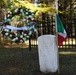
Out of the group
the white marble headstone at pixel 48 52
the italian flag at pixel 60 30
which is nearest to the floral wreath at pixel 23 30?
the white marble headstone at pixel 48 52

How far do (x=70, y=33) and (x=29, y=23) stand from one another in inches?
375

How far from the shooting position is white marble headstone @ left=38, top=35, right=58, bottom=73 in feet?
29.8

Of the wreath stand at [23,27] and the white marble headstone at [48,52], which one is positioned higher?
the wreath stand at [23,27]

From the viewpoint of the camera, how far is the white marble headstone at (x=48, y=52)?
907 cm

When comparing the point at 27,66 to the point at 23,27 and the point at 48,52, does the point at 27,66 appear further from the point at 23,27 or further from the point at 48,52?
the point at 48,52

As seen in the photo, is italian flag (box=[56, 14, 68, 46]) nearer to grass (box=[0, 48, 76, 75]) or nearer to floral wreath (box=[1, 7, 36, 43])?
grass (box=[0, 48, 76, 75])

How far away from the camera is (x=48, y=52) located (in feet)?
29.9

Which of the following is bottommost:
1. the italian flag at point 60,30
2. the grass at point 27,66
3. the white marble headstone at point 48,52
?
the grass at point 27,66

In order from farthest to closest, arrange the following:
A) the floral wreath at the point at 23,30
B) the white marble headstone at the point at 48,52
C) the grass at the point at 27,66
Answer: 1. the floral wreath at the point at 23,30
2. the grass at the point at 27,66
3. the white marble headstone at the point at 48,52

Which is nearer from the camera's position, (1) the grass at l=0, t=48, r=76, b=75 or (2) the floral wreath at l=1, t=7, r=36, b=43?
(1) the grass at l=0, t=48, r=76, b=75

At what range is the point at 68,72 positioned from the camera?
9.42 meters

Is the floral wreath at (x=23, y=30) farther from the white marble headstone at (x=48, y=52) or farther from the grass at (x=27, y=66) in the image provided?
the white marble headstone at (x=48, y=52)

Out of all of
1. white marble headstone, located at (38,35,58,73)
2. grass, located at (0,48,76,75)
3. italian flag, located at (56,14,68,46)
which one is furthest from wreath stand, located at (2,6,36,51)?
italian flag, located at (56,14,68,46)

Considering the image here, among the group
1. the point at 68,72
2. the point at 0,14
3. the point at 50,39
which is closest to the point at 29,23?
the point at 50,39
